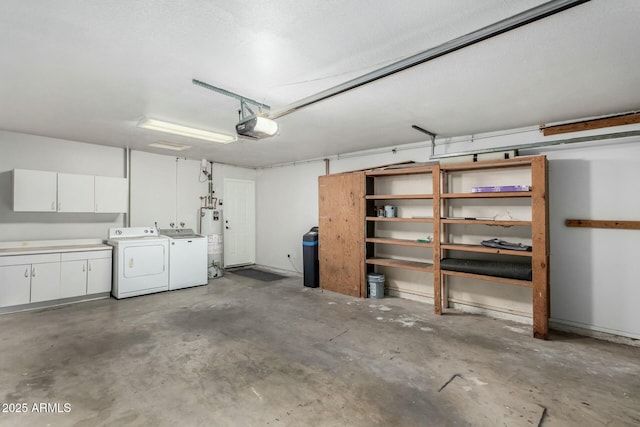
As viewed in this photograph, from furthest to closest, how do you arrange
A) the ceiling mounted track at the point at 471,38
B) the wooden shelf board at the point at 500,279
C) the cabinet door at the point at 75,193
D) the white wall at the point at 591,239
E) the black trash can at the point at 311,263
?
the black trash can at the point at 311,263
the cabinet door at the point at 75,193
the wooden shelf board at the point at 500,279
the white wall at the point at 591,239
the ceiling mounted track at the point at 471,38

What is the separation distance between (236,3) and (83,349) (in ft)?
11.3

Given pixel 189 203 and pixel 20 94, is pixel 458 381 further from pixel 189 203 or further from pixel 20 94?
pixel 189 203

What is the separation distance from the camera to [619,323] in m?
3.40

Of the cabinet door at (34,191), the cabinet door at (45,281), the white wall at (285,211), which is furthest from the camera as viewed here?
the white wall at (285,211)

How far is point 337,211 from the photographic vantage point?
530 centimetres

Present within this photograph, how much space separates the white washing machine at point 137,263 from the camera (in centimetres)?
486

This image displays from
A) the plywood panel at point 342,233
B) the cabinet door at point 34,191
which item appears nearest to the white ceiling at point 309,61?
the cabinet door at point 34,191

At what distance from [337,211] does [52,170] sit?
15.3 ft

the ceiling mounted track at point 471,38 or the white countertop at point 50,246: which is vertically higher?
the ceiling mounted track at point 471,38

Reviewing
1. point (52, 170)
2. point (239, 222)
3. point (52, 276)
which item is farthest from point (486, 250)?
point (52, 170)

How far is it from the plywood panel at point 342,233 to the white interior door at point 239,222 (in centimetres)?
274

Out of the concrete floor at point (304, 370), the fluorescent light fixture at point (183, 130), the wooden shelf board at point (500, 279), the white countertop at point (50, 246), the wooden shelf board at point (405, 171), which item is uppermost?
the fluorescent light fixture at point (183, 130)

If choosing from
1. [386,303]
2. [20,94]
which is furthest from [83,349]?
[386,303]

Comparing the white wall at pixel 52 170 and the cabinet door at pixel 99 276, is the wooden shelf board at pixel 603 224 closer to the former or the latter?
the cabinet door at pixel 99 276
